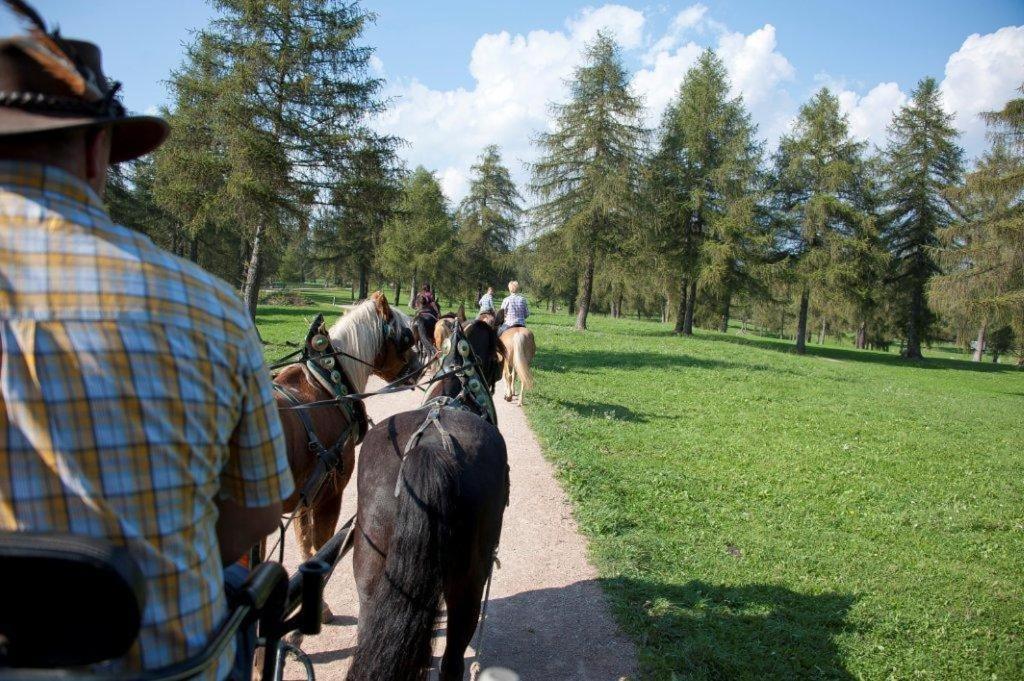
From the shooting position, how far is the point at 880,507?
7.62 meters

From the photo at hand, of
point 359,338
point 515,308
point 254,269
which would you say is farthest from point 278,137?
point 359,338

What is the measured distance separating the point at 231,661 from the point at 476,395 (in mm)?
2872

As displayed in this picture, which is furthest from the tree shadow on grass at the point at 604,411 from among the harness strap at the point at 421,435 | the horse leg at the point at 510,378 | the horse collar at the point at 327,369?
the harness strap at the point at 421,435

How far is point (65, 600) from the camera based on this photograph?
1031mm

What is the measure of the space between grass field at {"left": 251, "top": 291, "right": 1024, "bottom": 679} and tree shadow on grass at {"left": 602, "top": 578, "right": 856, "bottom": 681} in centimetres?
1

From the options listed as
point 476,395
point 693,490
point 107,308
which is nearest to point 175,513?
point 107,308

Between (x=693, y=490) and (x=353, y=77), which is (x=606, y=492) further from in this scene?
(x=353, y=77)

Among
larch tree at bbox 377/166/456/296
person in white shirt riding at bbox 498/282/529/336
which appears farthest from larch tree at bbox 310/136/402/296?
larch tree at bbox 377/166/456/296

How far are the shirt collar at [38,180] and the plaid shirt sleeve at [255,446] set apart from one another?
46cm

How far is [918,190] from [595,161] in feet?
67.1

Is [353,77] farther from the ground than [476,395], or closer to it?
farther from the ground

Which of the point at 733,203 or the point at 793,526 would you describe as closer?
the point at 793,526

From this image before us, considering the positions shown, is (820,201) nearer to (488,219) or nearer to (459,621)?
(488,219)

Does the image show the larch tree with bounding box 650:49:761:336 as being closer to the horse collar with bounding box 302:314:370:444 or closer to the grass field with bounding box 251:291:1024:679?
the grass field with bounding box 251:291:1024:679
